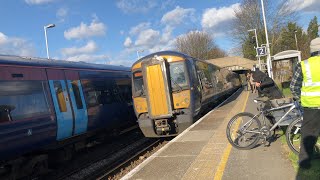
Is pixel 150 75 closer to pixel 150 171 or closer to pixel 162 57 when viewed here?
pixel 162 57

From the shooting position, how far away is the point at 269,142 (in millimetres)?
7914

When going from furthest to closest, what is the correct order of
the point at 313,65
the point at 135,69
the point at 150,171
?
the point at 135,69 < the point at 150,171 < the point at 313,65

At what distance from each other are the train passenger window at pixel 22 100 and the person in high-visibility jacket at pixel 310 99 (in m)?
5.89

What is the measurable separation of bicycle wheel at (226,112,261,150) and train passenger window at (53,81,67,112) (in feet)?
15.4

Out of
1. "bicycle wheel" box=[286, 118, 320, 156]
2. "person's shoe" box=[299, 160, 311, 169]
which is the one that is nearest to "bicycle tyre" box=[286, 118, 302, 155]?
"bicycle wheel" box=[286, 118, 320, 156]

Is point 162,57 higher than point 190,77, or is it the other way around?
point 162,57

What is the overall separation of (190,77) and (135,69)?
195 centimetres

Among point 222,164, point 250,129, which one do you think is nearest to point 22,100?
point 222,164

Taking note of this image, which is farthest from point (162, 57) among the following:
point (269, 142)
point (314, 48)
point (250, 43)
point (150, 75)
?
point (250, 43)

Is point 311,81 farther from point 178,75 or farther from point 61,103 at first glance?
point 178,75

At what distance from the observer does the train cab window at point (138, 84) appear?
1301 centimetres

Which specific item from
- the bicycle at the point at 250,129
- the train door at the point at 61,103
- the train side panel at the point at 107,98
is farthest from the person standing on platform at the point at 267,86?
the train side panel at the point at 107,98

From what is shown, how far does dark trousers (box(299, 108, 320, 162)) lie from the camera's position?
529 centimetres

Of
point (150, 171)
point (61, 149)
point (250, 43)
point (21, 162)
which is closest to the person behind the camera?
point (150, 171)
